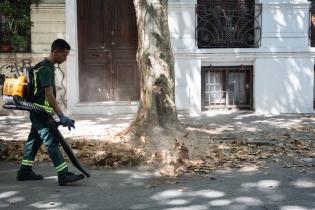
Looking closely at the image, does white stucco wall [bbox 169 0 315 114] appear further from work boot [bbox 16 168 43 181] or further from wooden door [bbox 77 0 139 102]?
work boot [bbox 16 168 43 181]

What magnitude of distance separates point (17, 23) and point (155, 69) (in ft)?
18.4

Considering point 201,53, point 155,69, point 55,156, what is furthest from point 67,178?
point 201,53

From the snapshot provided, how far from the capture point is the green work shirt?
5.99 meters

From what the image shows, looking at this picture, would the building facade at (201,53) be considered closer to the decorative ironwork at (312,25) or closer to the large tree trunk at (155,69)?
the decorative ironwork at (312,25)

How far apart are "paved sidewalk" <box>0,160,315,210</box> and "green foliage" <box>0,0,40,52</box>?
6048mm

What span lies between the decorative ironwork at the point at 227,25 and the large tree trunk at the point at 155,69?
448cm

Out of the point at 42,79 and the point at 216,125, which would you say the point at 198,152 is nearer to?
the point at 42,79

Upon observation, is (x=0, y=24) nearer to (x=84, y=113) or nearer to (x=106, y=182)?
Answer: (x=84, y=113)

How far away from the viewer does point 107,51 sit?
13.0 m

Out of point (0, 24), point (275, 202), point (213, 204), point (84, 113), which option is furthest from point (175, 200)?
point (0, 24)

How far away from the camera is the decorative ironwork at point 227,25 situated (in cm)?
1276

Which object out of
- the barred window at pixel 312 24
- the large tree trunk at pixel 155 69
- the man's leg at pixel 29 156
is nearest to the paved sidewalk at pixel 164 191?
the man's leg at pixel 29 156

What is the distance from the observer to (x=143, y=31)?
8.37m

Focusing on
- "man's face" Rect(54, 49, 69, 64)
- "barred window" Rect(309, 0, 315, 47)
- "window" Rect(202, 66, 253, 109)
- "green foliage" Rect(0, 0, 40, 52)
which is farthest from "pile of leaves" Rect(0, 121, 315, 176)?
"barred window" Rect(309, 0, 315, 47)
